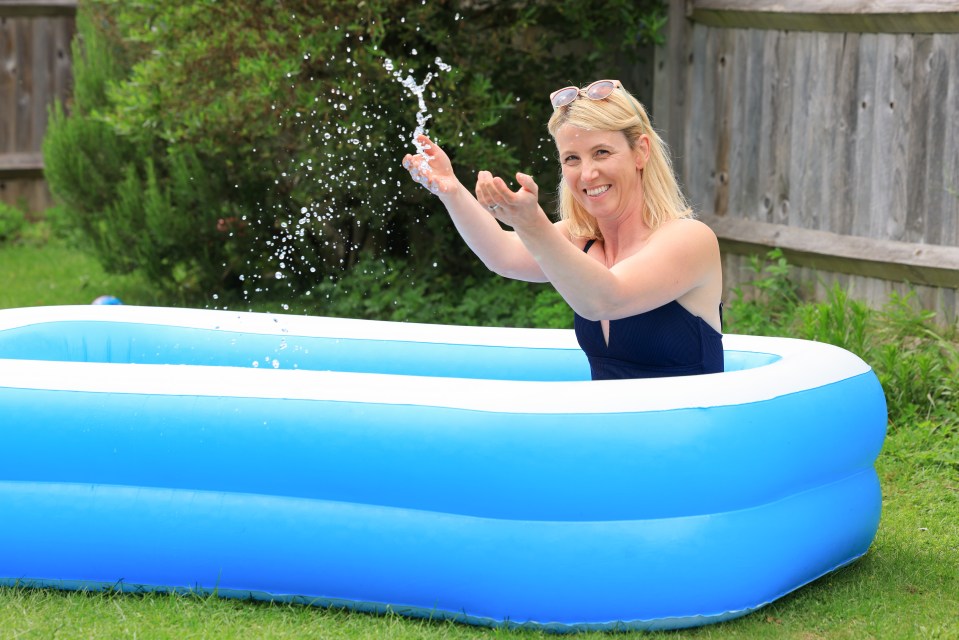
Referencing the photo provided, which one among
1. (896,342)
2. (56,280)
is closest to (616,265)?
(896,342)

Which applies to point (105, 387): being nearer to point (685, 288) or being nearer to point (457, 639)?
point (457, 639)

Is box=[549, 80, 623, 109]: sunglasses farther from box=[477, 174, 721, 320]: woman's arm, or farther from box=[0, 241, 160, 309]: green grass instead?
box=[0, 241, 160, 309]: green grass

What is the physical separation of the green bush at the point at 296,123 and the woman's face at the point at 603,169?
10.4 ft

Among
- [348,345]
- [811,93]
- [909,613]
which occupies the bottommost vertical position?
[909,613]

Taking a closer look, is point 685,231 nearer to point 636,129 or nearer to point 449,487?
point 636,129

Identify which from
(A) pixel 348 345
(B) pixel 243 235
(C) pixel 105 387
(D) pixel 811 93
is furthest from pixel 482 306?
(C) pixel 105 387

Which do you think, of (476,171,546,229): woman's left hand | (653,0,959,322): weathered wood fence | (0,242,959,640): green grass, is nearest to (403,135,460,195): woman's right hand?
(476,171,546,229): woman's left hand

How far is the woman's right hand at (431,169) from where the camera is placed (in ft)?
10.4

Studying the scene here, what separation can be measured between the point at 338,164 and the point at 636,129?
372 cm

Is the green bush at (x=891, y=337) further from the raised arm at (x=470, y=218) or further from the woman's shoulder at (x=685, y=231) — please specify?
the raised arm at (x=470, y=218)

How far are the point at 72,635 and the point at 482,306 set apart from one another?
3916 millimetres

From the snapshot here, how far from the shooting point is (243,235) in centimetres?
729

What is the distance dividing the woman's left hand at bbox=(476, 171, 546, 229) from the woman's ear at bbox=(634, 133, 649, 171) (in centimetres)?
63

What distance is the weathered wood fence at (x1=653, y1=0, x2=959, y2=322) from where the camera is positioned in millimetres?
5156
